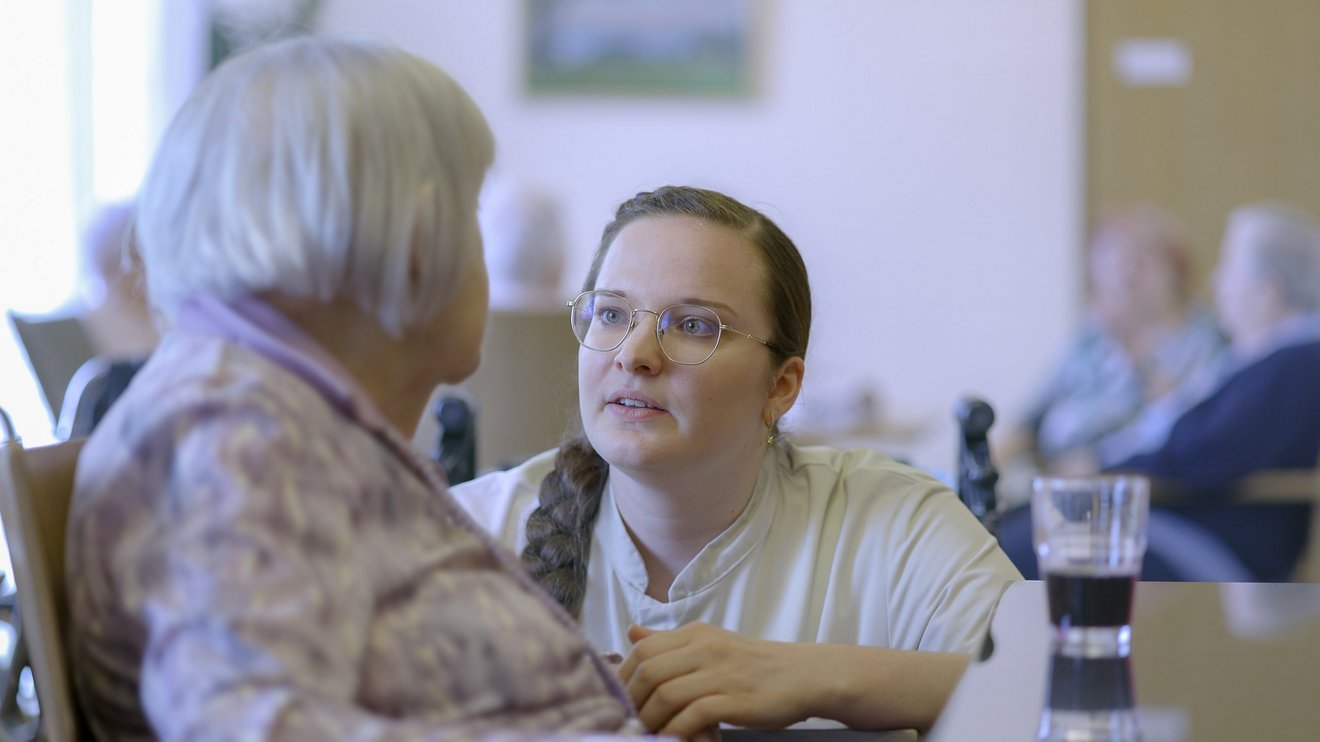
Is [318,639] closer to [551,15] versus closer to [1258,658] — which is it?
[1258,658]

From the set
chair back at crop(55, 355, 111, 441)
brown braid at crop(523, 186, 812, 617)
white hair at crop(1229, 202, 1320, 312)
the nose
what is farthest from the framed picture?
the nose

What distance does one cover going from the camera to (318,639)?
797mm

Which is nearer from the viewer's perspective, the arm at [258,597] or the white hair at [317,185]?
the arm at [258,597]

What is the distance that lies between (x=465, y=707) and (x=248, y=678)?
17cm

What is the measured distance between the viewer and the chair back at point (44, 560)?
2.86 ft

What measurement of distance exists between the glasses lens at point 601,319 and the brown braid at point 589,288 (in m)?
0.08

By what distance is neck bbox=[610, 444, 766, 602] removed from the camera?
1689mm

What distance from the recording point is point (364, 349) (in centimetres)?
96

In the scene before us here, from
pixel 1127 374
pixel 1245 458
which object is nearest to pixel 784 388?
pixel 1245 458

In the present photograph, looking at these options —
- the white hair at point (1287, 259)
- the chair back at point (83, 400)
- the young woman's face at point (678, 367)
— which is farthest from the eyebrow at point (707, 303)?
the white hair at point (1287, 259)

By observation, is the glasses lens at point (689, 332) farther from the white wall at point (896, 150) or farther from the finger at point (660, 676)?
the white wall at point (896, 150)

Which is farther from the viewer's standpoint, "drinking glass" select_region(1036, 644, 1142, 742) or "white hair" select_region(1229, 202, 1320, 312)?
"white hair" select_region(1229, 202, 1320, 312)

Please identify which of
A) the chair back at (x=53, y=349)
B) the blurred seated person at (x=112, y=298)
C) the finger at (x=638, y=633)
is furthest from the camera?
the blurred seated person at (x=112, y=298)

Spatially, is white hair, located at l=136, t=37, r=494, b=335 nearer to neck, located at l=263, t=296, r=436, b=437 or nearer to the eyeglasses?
neck, located at l=263, t=296, r=436, b=437
